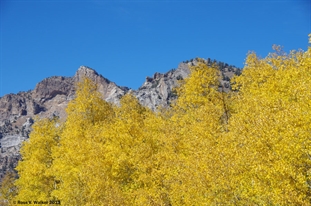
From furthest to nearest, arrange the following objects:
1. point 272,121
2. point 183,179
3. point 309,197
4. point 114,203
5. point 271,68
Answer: point 271,68, point 114,203, point 183,179, point 272,121, point 309,197

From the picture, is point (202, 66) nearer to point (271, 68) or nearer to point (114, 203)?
point (271, 68)

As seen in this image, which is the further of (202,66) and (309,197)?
(202,66)

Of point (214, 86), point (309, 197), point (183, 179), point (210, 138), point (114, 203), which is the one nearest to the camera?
point (309, 197)

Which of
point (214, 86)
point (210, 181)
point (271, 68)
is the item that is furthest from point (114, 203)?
point (271, 68)

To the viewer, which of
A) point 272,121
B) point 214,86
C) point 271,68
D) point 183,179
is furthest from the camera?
point 214,86

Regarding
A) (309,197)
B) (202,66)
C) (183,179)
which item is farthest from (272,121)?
(202,66)

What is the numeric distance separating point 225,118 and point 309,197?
2999cm

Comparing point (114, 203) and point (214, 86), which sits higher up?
point (214, 86)

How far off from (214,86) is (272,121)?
2892 centimetres

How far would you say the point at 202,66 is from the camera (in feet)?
171

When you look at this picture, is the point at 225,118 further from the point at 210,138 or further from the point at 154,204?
the point at 154,204

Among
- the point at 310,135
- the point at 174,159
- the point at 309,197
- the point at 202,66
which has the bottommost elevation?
the point at 309,197

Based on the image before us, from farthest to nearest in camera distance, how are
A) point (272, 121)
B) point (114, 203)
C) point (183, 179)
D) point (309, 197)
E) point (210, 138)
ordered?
1. point (210, 138)
2. point (114, 203)
3. point (183, 179)
4. point (272, 121)
5. point (309, 197)

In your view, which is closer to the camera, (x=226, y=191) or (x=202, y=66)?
(x=226, y=191)
